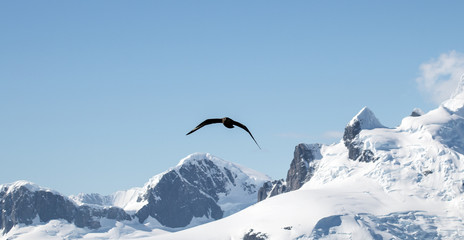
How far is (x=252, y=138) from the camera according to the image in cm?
11219

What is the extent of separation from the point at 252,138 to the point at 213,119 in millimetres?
6121

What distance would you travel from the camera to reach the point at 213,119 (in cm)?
11469

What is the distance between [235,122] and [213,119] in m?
2.91

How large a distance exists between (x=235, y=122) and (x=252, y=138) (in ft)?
13.1

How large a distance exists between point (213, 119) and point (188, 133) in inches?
166

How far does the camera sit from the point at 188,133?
113 metres

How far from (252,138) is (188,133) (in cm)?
822

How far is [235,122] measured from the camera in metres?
115

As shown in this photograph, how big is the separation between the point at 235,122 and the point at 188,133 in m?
6.61
